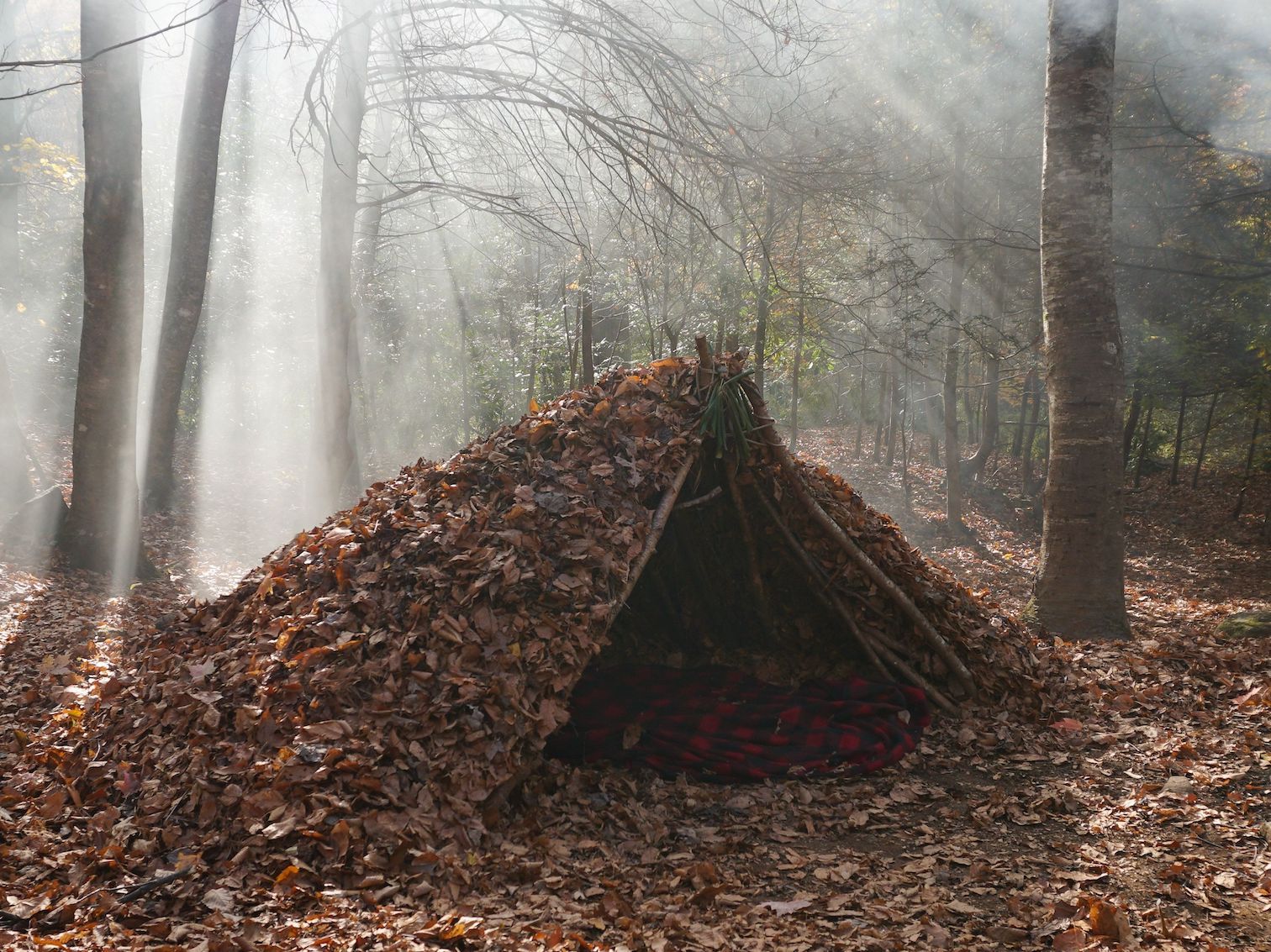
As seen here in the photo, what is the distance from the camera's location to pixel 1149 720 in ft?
15.8

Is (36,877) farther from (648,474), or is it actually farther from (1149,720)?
(1149,720)

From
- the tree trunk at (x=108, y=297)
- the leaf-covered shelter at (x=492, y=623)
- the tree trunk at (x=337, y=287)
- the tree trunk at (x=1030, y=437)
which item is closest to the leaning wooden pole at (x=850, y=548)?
the leaf-covered shelter at (x=492, y=623)

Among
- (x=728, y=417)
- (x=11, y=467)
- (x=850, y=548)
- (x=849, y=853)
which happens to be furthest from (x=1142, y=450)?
(x=11, y=467)

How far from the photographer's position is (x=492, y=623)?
12.5 ft

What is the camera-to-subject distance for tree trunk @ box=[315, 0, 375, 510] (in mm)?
9930

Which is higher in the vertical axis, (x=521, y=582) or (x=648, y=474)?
(x=648, y=474)

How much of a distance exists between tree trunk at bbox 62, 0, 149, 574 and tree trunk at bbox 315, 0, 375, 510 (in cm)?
241

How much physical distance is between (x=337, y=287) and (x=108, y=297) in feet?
10.8

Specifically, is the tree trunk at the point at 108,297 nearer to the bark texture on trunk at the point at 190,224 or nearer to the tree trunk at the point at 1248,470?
the bark texture on trunk at the point at 190,224

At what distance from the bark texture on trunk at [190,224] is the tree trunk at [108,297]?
3.31 feet

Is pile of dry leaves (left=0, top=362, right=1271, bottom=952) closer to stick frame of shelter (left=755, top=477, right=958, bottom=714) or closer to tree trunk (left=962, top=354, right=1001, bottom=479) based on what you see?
stick frame of shelter (left=755, top=477, right=958, bottom=714)

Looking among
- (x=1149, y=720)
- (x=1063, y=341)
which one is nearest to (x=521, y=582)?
(x=1149, y=720)

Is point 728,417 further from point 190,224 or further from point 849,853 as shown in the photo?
point 190,224

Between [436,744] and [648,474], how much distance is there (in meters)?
1.71
